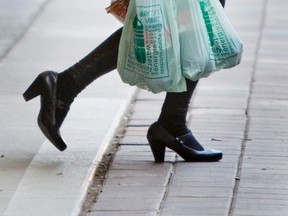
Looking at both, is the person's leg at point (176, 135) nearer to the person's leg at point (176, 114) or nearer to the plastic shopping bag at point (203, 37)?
the person's leg at point (176, 114)

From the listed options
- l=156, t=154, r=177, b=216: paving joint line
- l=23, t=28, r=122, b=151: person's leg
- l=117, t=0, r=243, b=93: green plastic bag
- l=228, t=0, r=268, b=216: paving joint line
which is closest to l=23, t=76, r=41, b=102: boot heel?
l=23, t=28, r=122, b=151: person's leg

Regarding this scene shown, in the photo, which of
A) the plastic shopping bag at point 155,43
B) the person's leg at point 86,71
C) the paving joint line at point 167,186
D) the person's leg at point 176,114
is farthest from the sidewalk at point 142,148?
the plastic shopping bag at point 155,43

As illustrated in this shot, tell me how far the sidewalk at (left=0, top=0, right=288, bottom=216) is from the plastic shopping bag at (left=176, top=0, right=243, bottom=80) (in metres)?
0.55

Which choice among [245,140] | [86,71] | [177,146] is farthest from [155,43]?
[245,140]

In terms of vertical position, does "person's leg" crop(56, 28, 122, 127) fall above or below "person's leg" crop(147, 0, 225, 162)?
above

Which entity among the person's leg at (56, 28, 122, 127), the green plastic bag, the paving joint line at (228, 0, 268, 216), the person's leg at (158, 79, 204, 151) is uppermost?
the green plastic bag

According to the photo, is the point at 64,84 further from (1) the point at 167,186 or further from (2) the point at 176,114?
(1) the point at 167,186

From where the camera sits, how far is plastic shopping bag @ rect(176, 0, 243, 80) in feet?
17.4

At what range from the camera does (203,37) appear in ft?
17.5

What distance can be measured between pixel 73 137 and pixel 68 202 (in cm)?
117

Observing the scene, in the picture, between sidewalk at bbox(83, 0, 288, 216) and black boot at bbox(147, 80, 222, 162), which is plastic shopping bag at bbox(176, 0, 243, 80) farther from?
sidewalk at bbox(83, 0, 288, 216)

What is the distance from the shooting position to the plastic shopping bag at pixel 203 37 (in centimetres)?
530

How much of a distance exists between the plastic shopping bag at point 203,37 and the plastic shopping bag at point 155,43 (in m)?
0.06

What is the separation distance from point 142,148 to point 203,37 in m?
0.89
